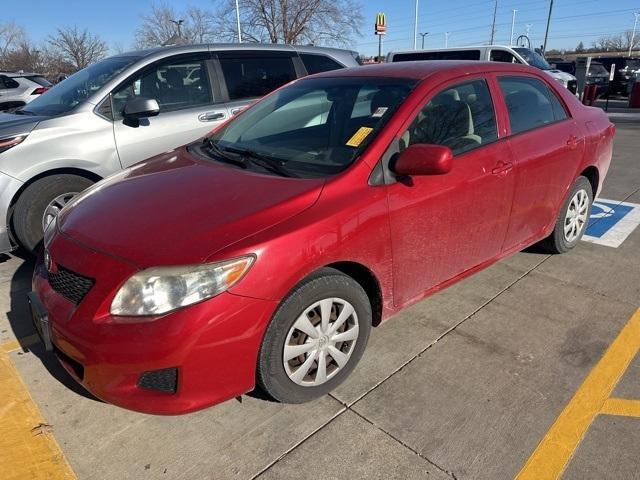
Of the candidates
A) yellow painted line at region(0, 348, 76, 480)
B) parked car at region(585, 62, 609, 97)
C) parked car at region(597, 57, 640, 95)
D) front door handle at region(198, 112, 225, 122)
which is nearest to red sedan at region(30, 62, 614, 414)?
yellow painted line at region(0, 348, 76, 480)

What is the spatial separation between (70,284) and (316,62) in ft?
14.5

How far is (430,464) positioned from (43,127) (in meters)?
3.88

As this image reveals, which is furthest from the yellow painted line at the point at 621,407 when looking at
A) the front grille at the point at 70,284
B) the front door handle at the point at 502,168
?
the front grille at the point at 70,284

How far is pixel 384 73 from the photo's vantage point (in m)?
3.07

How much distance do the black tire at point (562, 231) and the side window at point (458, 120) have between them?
121cm

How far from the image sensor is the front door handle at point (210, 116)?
4.85 m

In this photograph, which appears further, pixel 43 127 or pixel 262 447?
pixel 43 127

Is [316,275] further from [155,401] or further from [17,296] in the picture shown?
[17,296]

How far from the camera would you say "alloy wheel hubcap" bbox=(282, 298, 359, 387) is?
227 centimetres

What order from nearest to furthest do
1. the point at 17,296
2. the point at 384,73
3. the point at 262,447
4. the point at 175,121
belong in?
the point at 262,447
the point at 384,73
the point at 17,296
the point at 175,121

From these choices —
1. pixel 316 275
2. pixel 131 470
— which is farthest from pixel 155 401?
pixel 316 275

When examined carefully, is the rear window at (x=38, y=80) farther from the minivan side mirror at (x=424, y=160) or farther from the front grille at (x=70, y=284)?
the minivan side mirror at (x=424, y=160)

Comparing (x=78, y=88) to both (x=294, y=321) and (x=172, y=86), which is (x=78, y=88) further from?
(x=294, y=321)

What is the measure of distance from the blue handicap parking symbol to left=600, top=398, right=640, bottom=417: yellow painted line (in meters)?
2.39
